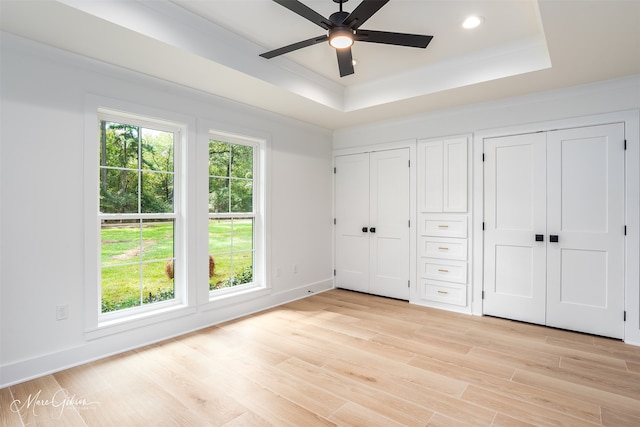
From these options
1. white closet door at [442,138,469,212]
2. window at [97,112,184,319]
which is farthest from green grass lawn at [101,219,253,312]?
white closet door at [442,138,469,212]

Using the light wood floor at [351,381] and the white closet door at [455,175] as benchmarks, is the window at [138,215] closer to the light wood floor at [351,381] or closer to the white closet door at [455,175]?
the light wood floor at [351,381]

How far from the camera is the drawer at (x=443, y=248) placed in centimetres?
414

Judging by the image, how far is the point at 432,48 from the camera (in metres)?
3.20

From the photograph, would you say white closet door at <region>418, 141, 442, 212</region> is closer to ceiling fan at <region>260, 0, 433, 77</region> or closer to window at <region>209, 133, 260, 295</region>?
ceiling fan at <region>260, 0, 433, 77</region>

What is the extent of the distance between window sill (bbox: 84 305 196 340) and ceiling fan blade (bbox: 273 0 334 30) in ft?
9.33

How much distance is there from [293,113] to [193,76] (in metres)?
1.48

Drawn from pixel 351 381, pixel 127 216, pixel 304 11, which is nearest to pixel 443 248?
pixel 351 381

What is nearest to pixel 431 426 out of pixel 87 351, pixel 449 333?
pixel 449 333

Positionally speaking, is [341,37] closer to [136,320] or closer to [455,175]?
[455,175]

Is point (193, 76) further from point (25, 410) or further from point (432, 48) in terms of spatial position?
point (25, 410)

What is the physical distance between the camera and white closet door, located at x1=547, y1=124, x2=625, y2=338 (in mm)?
3260

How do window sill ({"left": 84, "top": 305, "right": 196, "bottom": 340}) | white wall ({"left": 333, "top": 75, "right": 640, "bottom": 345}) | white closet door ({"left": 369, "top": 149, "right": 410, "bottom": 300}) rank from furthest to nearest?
white closet door ({"left": 369, "top": 149, "right": 410, "bottom": 300})
white wall ({"left": 333, "top": 75, "right": 640, "bottom": 345})
window sill ({"left": 84, "top": 305, "right": 196, "bottom": 340})

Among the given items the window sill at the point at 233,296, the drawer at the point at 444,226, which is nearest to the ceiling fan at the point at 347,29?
the drawer at the point at 444,226

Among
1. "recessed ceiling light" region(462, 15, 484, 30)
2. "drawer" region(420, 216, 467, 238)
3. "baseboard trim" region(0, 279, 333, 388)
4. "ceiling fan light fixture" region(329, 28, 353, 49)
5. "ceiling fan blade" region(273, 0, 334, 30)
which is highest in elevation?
"recessed ceiling light" region(462, 15, 484, 30)
